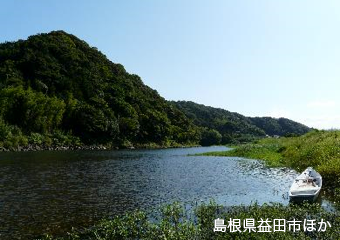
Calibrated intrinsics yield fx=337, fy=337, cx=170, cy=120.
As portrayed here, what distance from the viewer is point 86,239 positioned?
21.0 metres

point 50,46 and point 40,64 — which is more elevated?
point 50,46

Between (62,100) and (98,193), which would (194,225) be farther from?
(62,100)

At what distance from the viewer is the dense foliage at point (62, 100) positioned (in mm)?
123500

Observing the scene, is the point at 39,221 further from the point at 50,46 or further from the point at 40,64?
the point at 50,46

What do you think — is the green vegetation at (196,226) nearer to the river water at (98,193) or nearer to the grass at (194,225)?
the grass at (194,225)

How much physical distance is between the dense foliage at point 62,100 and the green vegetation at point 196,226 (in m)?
95.0

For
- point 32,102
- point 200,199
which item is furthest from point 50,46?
point 200,199

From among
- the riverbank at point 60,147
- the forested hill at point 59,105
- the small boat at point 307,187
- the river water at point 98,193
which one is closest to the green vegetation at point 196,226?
the small boat at point 307,187

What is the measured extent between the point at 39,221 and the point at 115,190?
45.1 feet

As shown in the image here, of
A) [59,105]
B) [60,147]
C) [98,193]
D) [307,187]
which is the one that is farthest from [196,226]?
[59,105]

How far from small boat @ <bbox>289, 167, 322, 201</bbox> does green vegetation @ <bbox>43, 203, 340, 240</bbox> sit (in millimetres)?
2213

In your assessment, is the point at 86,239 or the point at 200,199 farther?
the point at 200,199

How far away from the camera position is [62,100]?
491ft

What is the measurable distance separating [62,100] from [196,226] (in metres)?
139
